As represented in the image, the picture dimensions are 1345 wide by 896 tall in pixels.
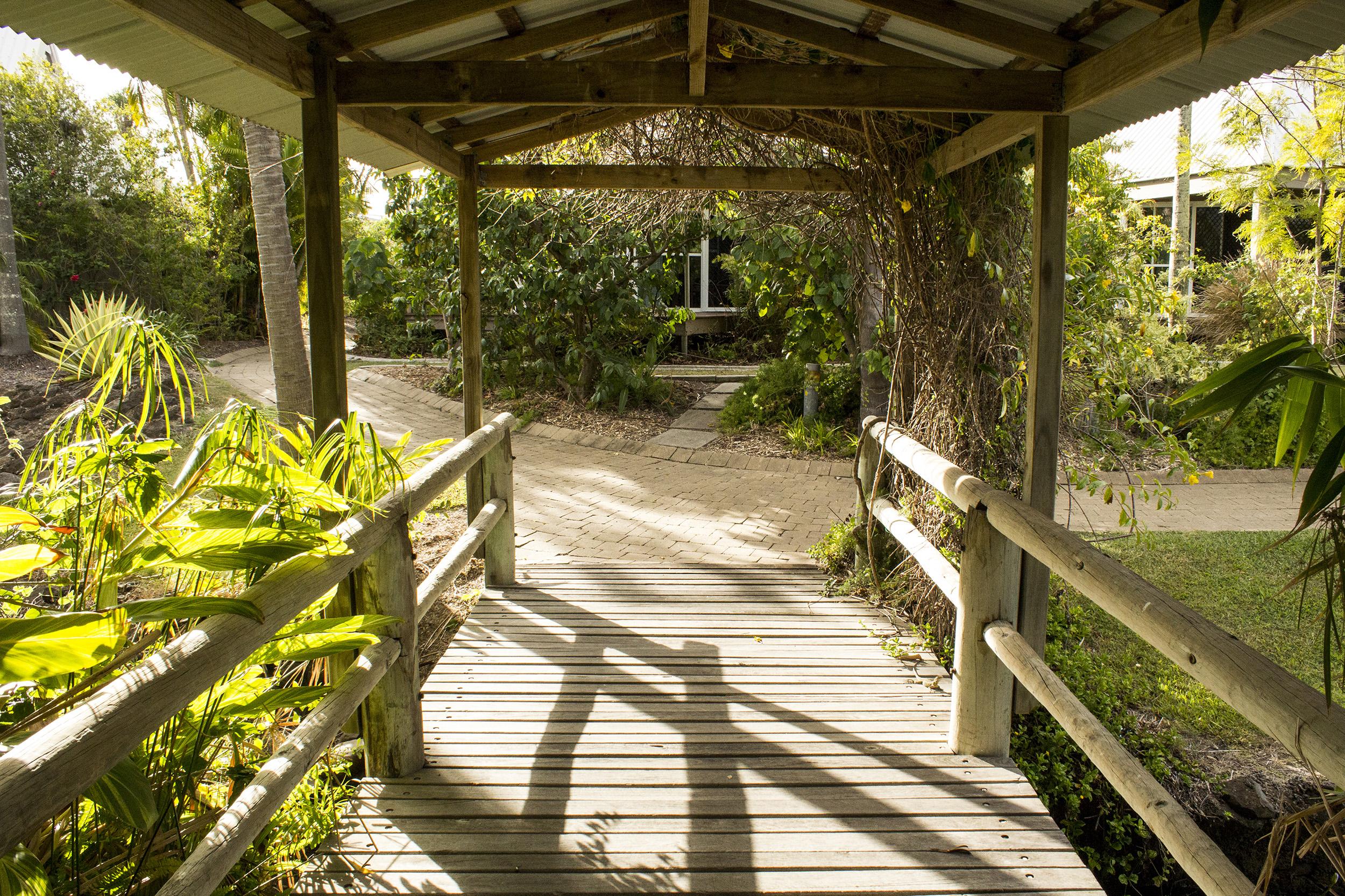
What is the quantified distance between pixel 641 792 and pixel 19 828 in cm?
205

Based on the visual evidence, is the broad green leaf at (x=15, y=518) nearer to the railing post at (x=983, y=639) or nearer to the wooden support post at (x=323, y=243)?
the wooden support post at (x=323, y=243)

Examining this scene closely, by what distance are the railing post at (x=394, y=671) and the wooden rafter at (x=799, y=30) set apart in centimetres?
277

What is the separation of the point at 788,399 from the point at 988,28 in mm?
7485

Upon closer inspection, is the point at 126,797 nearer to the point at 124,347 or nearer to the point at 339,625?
the point at 339,625

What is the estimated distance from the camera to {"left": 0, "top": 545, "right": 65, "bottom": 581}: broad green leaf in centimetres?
173

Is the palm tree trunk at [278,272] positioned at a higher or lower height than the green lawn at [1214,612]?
higher

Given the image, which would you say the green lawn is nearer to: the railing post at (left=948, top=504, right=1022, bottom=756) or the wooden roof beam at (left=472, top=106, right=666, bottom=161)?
the railing post at (left=948, top=504, right=1022, bottom=756)

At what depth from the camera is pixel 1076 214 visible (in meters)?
6.99

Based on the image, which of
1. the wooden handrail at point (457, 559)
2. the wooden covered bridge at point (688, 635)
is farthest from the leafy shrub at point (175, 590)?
the wooden handrail at point (457, 559)

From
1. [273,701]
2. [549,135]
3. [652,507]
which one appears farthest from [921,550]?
[652,507]

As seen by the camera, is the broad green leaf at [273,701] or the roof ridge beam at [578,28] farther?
the roof ridge beam at [578,28]

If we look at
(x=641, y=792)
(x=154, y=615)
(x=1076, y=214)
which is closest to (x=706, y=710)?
(x=641, y=792)

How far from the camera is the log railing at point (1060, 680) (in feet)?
5.11

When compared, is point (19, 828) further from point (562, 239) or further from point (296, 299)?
point (562, 239)
